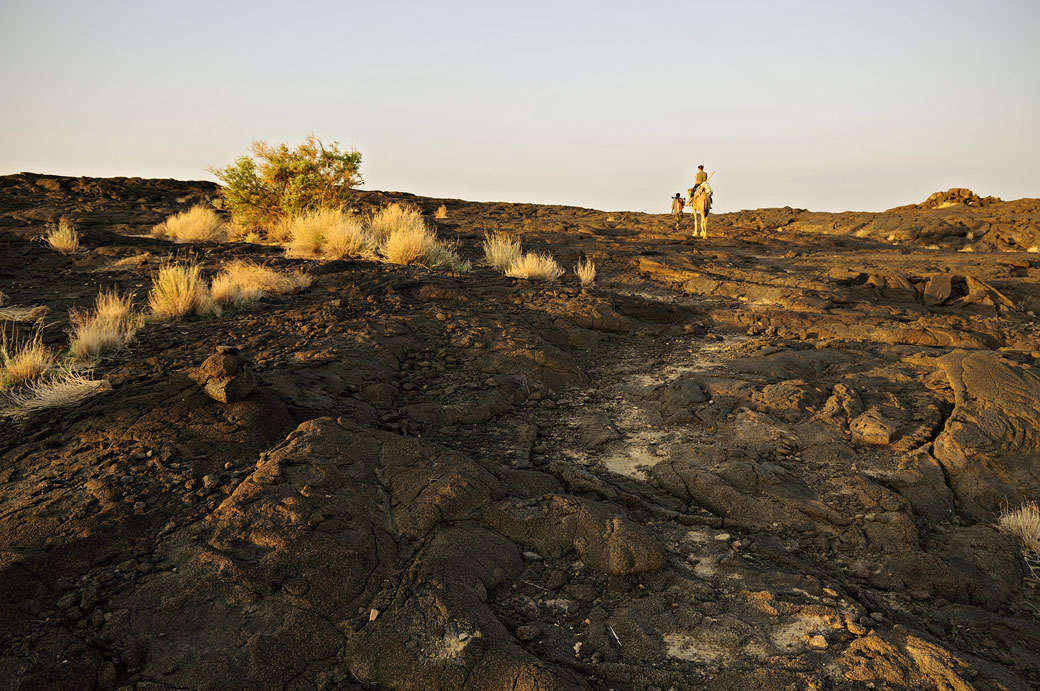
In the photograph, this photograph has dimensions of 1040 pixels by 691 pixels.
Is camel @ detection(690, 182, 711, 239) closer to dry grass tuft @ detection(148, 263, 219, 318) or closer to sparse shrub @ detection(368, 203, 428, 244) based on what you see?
sparse shrub @ detection(368, 203, 428, 244)

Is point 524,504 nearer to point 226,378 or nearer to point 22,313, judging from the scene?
point 226,378

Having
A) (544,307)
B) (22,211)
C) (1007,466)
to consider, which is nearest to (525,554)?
(1007,466)

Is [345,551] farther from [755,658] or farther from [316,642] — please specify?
[755,658]

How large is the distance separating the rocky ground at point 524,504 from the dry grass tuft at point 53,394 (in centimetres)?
24

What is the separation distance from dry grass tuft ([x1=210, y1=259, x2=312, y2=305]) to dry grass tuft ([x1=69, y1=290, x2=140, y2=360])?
1.11 m

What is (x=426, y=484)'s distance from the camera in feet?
14.3

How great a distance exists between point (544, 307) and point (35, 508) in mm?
6352

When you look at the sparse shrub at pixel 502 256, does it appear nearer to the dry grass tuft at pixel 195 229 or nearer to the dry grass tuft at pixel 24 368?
the dry grass tuft at pixel 24 368

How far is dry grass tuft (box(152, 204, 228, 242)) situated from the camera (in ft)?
50.5

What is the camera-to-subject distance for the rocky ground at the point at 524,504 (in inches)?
129

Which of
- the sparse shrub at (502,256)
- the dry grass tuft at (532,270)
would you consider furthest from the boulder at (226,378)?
the sparse shrub at (502,256)

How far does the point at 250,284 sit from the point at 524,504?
6283 mm

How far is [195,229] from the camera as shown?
15.4 meters

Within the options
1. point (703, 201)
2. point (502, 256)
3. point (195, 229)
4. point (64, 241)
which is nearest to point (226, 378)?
point (502, 256)
